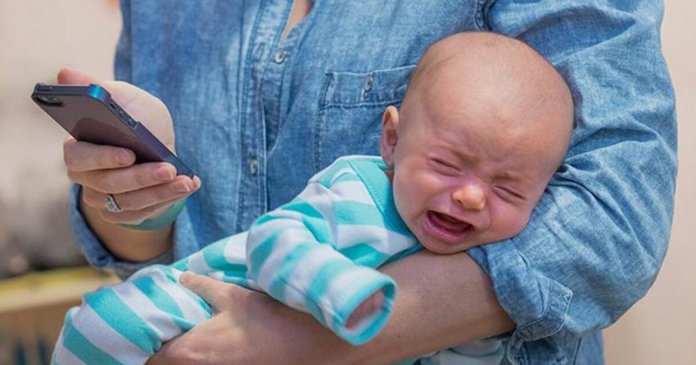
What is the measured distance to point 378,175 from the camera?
90 centimetres

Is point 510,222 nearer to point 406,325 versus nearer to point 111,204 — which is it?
point 406,325

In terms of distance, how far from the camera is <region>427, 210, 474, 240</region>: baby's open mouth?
858 mm

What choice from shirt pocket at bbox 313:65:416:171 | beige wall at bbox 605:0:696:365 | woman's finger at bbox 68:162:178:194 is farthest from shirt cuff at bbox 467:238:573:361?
beige wall at bbox 605:0:696:365

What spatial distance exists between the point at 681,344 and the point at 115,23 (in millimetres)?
1215

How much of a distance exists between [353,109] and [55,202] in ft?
2.80

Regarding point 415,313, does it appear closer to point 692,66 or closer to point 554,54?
point 554,54

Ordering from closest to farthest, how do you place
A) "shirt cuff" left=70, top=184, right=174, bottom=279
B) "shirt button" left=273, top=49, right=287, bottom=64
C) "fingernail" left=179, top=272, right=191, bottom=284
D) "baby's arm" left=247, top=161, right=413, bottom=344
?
"baby's arm" left=247, top=161, right=413, bottom=344, "fingernail" left=179, top=272, right=191, bottom=284, "shirt button" left=273, top=49, right=287, bottom=64, "shirt cuff" left=70, top=184, right=174, bottom=279

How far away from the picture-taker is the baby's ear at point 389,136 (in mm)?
913

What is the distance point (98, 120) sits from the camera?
34.0 inches

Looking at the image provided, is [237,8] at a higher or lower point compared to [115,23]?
higher

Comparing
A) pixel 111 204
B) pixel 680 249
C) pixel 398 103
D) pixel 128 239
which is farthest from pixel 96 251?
pixel 680 249

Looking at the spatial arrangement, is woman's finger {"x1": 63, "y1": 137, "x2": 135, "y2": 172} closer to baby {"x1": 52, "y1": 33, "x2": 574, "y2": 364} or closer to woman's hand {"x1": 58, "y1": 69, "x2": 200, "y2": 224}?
woman's hand {"x1": 58, "y1": 69, "x2": 200, "y2": 224}

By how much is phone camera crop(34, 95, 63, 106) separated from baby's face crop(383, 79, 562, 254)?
1.04 feet

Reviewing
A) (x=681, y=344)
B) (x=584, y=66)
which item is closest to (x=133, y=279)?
(x=584, y=66)
